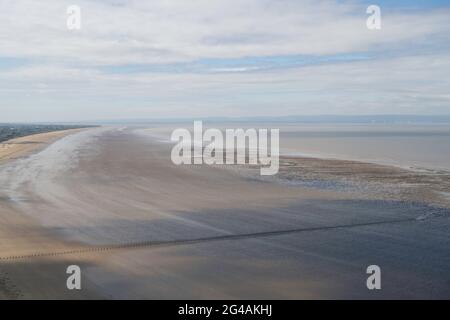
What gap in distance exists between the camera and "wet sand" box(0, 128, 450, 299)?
802 cm

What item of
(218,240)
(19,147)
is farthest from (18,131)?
(218,240)

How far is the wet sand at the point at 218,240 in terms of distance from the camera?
802 cm

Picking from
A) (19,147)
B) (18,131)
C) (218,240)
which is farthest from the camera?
(18,131)

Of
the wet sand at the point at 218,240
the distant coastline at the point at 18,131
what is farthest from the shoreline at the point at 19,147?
the wet sand at the point at 218,240

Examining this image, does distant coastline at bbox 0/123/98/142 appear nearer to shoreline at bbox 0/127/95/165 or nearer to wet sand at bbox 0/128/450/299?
shoreline at bbox 0/127/95/165

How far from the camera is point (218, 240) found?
1092 cm

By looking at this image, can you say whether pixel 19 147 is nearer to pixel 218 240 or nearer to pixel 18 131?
pixel 218 240

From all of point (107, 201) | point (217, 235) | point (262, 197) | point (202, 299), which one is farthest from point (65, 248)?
point (262, 197)

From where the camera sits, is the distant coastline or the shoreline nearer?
the shoreline

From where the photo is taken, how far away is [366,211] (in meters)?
14.2

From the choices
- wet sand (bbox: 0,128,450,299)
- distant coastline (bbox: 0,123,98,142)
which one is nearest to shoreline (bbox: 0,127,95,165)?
distant coastline (bbox: 0,123,98,142)

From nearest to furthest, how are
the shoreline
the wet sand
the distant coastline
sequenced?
the wet sand → the shoreline → the distant coastline

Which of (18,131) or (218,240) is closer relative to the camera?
(218,240)
